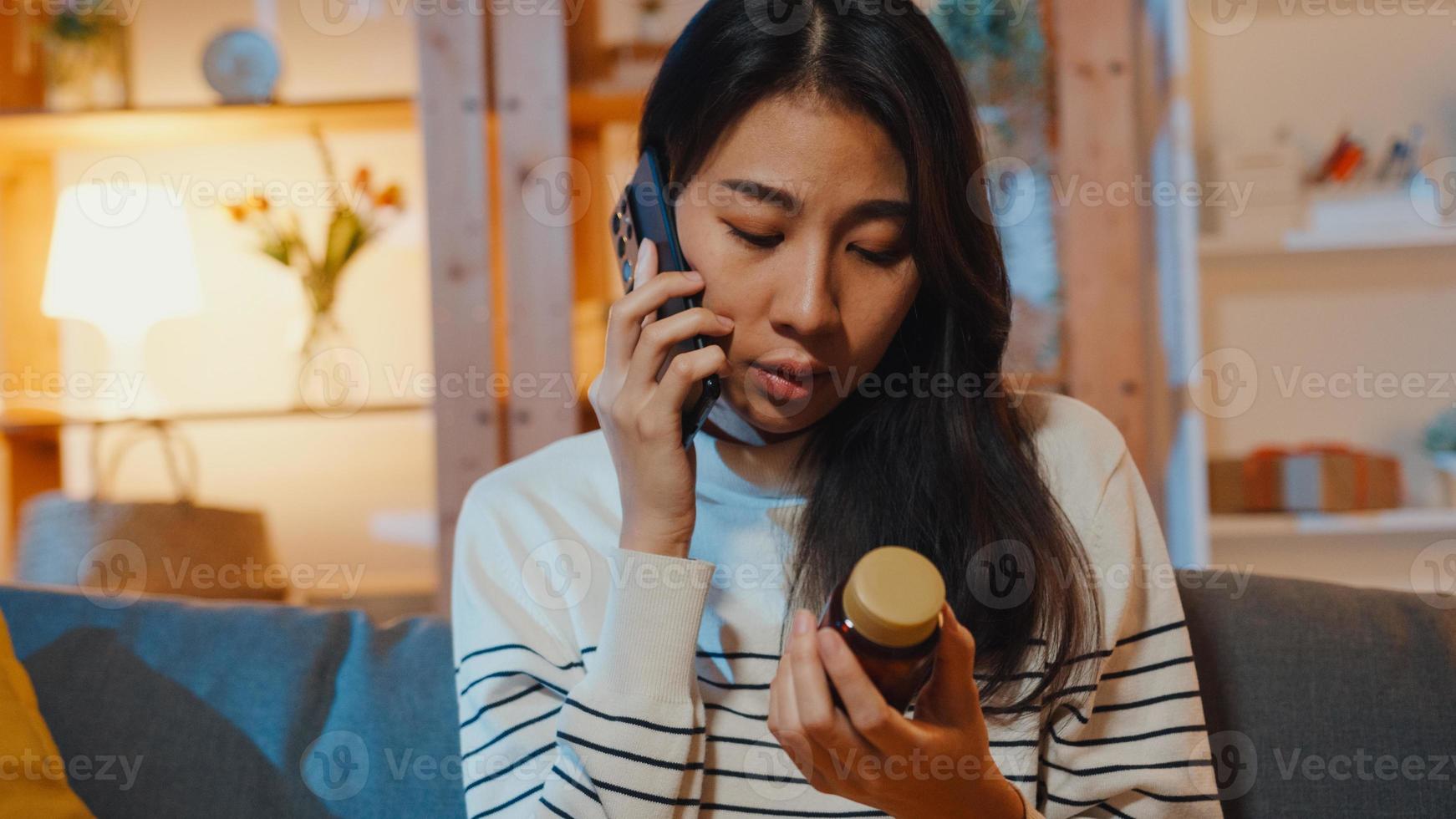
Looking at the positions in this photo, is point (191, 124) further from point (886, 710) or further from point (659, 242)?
point (886, 710)

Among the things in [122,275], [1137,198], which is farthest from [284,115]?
[1137,198]

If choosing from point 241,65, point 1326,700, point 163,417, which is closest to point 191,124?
point 241,65

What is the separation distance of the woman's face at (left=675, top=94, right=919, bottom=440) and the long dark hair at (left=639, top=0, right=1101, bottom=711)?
1.0 inches

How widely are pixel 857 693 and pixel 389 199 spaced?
2469 mm

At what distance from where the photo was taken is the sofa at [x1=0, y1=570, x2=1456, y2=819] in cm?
107

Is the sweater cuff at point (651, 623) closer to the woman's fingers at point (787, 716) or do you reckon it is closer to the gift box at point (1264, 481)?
the woman's fingers at point (787, 716)

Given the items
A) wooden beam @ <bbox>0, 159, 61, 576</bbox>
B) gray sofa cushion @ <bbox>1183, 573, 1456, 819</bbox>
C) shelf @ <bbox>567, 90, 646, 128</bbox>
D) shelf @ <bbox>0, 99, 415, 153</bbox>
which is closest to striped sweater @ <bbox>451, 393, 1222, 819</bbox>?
gray sofa cushion @ <bbox>1183, 573, 1456, 819</bbox>

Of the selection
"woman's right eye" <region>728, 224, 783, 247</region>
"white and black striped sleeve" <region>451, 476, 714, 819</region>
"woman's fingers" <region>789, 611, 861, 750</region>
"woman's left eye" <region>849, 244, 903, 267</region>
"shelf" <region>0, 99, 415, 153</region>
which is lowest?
"white and black striped sleeve" <region>451, 476, 714, 819</region>

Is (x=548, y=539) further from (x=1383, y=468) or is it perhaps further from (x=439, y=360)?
(x=1383, y=468)

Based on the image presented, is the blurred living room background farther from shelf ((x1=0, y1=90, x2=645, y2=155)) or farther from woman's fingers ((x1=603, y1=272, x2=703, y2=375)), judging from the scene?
woman's fingers ((x1=603, y1=272, x2=703, y2=375))

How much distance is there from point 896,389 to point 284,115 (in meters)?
2.08

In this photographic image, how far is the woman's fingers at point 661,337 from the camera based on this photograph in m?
0.95

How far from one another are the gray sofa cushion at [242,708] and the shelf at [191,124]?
1696mm

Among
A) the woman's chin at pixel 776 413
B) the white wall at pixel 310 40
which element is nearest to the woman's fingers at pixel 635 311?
the woman's chin at pixel 776 413
